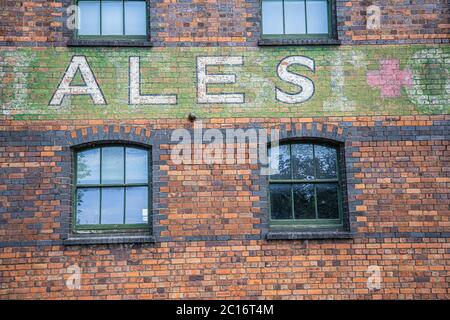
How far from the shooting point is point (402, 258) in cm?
921

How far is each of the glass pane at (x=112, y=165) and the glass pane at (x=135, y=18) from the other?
2.01 m

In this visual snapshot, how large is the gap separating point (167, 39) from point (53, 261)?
3.91 m

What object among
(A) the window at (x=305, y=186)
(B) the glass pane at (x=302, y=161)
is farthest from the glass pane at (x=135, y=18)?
(B) the glass pane at (x=302, y=161)

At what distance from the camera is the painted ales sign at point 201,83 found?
959 centimetres

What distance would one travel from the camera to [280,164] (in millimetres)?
9648

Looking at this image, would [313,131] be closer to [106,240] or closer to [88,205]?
[106,240]

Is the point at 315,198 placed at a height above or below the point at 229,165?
below

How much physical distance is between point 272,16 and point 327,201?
3.22 m

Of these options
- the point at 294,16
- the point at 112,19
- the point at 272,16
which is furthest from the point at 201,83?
the point at 294,16

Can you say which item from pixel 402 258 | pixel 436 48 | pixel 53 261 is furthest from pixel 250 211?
pixel 436 48

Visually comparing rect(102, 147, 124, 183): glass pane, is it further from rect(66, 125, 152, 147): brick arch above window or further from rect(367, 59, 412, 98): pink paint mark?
rect(367, 59, 412, 98): pink paint mark

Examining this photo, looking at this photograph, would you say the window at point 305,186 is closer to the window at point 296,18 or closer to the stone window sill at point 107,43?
the window at point 296,18

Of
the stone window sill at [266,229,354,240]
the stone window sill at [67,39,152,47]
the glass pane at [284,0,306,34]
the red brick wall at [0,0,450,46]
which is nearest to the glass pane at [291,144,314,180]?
the stone window sill at [266,229,354,240]

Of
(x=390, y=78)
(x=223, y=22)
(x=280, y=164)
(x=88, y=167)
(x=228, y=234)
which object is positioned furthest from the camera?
(x=223, y=22)
